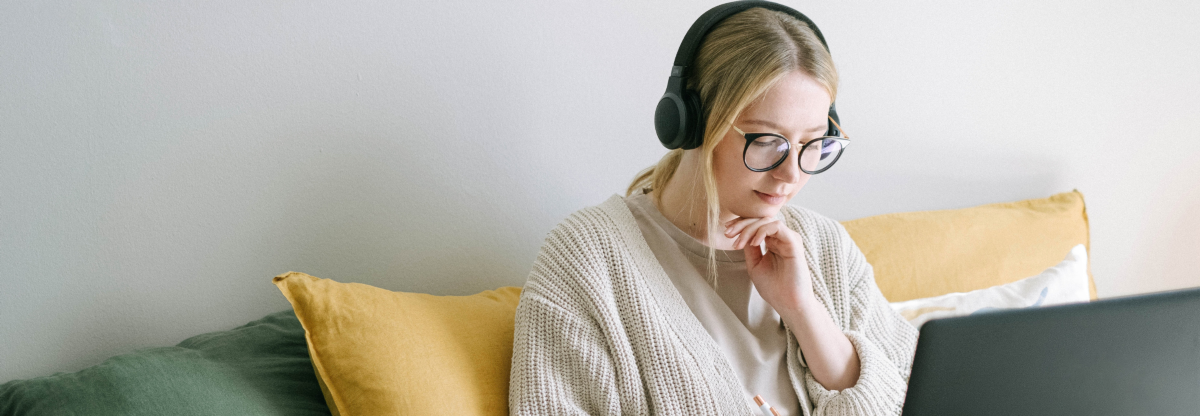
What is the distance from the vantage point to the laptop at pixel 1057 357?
1.93 ft

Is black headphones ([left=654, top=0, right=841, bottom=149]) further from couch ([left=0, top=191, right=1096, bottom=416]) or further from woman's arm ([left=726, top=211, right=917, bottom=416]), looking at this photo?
couch ([left=0, top=191, right=1096, bottom=416])

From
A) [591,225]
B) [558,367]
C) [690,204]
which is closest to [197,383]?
[558,367]

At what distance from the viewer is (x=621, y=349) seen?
1.00m

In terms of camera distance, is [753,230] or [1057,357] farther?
[753,230]

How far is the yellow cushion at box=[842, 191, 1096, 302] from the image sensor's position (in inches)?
59.4

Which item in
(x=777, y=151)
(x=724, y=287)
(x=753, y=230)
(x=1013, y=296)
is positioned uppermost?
(x=777, y=151)

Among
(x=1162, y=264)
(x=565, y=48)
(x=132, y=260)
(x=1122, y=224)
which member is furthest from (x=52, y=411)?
(x=1162, y=264)

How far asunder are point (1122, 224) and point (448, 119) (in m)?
1.89

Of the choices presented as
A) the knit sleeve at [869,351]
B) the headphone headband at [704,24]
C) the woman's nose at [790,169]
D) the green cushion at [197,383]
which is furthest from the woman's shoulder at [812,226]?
the green cushion at [197,383]

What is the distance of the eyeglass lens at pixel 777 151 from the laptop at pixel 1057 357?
0.44 metres

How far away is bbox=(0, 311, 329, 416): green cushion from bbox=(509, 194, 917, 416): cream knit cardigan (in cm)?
30

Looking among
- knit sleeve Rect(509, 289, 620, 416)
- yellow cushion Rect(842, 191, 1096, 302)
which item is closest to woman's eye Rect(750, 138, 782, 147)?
knit sleeve Rect(509, 289, 620, 416)

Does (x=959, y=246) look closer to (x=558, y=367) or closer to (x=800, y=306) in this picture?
(x=800, y=306)

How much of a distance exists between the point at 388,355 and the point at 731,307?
525 millimetres
